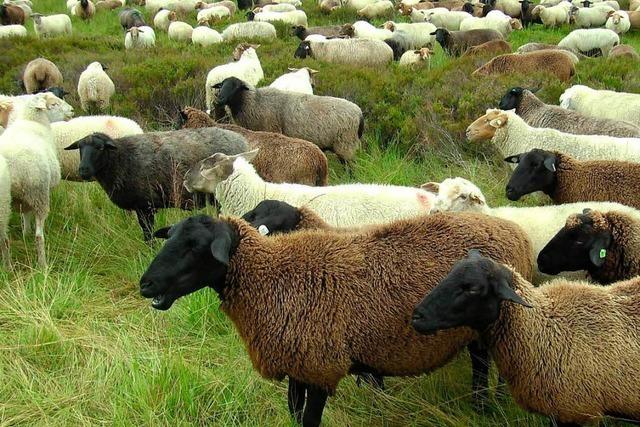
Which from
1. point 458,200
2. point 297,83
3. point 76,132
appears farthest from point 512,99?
point 76,132

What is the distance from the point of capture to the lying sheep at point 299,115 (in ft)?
27.4

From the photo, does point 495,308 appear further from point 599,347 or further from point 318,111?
point 318,111

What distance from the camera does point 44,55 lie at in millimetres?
14086

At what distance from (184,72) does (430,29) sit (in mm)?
9091

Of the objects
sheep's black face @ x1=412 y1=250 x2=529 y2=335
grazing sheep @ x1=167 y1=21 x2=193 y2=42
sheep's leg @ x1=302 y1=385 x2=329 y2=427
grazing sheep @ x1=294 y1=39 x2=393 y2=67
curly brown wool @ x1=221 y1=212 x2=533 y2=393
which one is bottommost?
grazing sheep @ x1=167 y1=21 x2=193 y2=42

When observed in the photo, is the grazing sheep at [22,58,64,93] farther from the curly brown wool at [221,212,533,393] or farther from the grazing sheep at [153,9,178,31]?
the grazing sheep at [153,9,178,31]

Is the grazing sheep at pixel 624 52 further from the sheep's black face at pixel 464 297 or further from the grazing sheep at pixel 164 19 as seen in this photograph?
the grazing sheep at pixel 164 19

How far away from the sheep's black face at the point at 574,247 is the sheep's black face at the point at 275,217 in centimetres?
161

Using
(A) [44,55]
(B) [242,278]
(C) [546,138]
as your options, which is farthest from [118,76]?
(B) [242,278]

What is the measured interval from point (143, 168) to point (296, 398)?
341 cm

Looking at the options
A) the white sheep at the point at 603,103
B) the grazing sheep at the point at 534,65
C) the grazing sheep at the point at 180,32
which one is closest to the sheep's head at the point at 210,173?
the white sheep at the point at 603,103

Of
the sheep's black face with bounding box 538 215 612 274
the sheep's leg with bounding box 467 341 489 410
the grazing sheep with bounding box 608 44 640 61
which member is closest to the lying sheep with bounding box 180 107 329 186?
the sheep's black face with bounding box 538 215 612 274

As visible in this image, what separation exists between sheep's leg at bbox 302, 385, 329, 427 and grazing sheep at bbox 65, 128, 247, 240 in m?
3.15

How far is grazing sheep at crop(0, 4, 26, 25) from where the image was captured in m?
21.3
